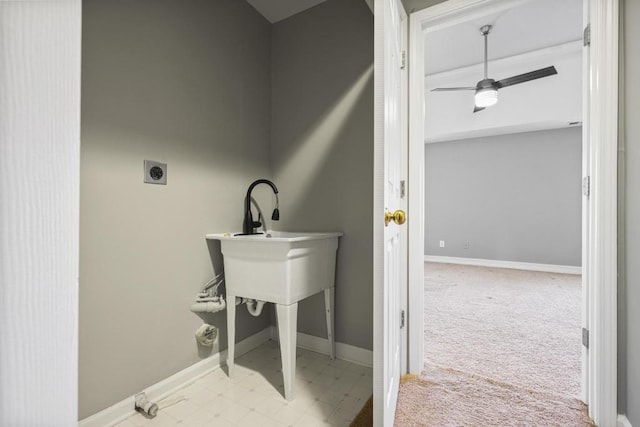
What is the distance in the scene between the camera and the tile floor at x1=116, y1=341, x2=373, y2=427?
122cm

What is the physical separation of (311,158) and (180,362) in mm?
1406

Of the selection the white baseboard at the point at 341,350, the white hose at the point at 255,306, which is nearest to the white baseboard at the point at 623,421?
the white baseboard at the point at 341,350

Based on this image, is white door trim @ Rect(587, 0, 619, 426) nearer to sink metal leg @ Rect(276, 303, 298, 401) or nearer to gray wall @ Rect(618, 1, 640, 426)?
gray wall @ Rect(618, 1, 640, 426)

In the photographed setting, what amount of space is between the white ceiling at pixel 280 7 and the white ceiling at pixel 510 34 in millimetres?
1254

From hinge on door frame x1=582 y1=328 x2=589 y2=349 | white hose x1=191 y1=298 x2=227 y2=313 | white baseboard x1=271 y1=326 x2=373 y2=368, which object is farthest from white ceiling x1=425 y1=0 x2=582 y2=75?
white hose x1=191 y1=298 x2=227 y2=313

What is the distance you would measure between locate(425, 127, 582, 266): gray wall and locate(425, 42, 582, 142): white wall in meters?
0.35

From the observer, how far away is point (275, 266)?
1373mm

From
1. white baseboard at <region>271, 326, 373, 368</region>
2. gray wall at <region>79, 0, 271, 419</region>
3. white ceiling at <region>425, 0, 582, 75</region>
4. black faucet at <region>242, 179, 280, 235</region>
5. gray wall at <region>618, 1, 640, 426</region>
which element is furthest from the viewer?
white ceiling at <region>425, 0, 582, 75</region>

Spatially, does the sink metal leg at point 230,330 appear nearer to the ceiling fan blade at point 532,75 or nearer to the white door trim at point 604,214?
the white door trim at point 604,214

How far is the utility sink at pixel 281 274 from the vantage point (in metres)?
1.35

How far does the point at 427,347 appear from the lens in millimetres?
1899

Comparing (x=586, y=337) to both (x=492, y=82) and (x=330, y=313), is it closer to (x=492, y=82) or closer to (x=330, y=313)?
(x=330, y=313)

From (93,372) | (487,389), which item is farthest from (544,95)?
(93,372)

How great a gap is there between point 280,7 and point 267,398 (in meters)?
2.40
